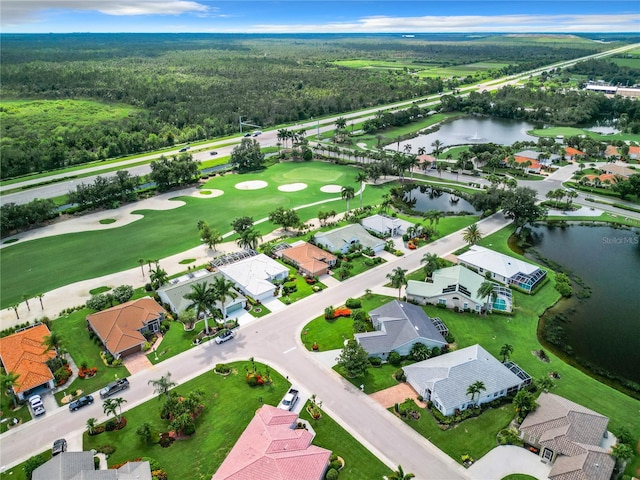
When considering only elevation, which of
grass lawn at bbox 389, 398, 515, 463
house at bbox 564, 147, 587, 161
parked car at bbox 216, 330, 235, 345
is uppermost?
house at bbox 564, 147, 587, 161

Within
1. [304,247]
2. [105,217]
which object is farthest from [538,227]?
[105,217]

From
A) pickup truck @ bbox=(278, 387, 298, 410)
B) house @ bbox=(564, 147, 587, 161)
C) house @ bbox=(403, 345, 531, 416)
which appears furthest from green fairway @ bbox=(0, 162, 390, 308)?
house @ bbox=(564, 147, 587, 161)

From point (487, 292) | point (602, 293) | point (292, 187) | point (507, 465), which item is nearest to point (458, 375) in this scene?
point (507, 465)

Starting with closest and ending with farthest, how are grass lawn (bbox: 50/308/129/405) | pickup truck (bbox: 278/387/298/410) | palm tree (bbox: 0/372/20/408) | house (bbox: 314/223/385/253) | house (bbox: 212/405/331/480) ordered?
house (bbox: 212/405/331/480) → pickup truck (bbox: 278/387/298/410) → palm tree (bbox: 0/372/20/408) → grass lawn (bbox: 50/308/129/405) → house (bbox: 314/223/385/253)

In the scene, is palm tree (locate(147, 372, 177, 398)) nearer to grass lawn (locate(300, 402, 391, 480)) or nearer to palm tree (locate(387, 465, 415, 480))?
grass lawn (locate(300, 402, 391, 480))

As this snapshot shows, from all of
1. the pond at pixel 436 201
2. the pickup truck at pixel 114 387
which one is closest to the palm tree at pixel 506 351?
the pickup truck at pixel 114 387

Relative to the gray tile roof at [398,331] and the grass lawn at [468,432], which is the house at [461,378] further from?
the gray tile roof at [398,331]
